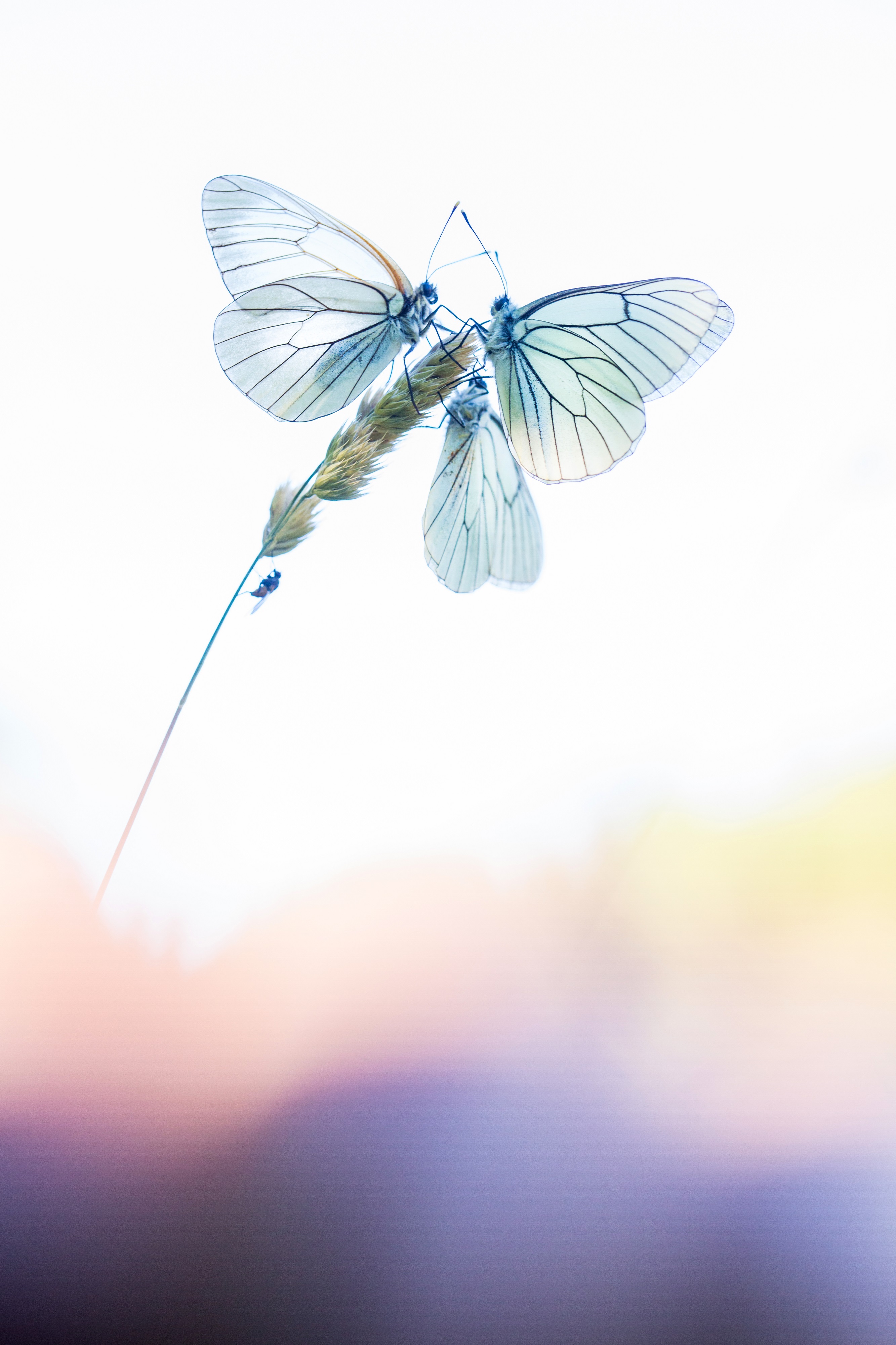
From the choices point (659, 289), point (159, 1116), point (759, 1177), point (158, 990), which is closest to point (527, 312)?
point (659, 289)

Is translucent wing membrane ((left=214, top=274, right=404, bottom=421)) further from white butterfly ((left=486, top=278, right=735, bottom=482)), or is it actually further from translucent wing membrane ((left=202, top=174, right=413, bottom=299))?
white butterfly ((left=486, top=278, right=735, bottom=482))

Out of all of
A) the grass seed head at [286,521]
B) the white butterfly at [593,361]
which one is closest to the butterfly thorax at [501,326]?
the white butterfly at [593,361]

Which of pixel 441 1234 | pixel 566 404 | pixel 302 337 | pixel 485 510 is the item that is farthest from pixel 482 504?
pixel 441 1234

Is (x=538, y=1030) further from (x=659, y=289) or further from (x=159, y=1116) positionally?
(x=659, y=289)

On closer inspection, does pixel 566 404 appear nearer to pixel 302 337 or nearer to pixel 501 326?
pixel 501 326

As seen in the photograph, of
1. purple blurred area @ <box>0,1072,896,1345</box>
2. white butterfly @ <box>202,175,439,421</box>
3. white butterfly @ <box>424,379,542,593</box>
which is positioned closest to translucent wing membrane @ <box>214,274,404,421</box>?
white butterfly @ <box>202,175,439,421</box>
